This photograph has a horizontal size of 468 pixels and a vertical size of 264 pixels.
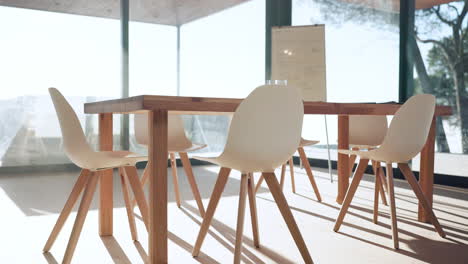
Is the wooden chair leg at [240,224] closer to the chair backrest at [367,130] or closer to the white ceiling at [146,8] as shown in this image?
the chair backrest at [367,130]

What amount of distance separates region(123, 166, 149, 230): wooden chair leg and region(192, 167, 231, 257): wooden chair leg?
0.95 ft

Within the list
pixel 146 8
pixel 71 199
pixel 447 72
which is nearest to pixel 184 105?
pixel 71 199

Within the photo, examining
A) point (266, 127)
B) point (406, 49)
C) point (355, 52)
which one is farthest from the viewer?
point (355, 52)

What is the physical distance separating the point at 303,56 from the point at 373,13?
3.37ft

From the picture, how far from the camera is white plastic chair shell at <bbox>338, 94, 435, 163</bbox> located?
2.32 meters

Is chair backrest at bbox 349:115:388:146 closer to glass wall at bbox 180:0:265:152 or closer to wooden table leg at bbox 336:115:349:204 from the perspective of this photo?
wooden table leg at bbox 336:115:349:204

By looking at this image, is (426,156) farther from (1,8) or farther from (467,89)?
(1,8)

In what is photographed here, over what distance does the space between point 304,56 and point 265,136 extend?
3.10 m

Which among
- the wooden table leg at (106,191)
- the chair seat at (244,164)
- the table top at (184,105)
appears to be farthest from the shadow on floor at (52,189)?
the chair seat at (244,164)

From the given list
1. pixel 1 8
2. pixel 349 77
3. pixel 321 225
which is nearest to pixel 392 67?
pixel 349 77

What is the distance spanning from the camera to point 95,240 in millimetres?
2326

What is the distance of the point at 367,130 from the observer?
387 centimetres

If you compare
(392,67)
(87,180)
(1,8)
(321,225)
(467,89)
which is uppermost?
(1,8)

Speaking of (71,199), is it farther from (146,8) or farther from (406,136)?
(146,8)
